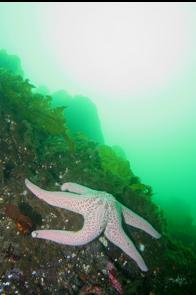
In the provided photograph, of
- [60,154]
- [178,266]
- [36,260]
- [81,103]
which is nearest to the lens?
[36,260]

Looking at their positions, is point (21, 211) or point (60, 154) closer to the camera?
→ point (21, 211)

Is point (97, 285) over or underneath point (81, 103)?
underneath

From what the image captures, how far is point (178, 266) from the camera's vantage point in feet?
20.5

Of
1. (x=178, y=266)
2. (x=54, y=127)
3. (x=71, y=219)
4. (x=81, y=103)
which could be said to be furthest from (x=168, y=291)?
(x=81, y=103)

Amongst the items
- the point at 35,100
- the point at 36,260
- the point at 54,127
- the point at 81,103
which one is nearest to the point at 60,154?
the point at 54,127

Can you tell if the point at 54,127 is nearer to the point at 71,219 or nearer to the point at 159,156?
the point at 71,219

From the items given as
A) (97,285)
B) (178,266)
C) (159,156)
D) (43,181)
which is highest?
(43,181)

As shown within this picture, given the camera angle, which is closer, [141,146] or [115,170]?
[115,170]

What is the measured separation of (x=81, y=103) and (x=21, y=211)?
33.7 feet

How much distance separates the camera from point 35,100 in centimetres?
820

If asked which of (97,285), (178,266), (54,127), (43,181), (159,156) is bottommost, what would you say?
(159,156)

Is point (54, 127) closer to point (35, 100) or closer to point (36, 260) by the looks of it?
point (35, 100)

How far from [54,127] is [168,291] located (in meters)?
5.03

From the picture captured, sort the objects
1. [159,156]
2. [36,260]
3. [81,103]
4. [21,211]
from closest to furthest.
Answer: [36,260] → [21,211] → [81,103] → [159,156]
